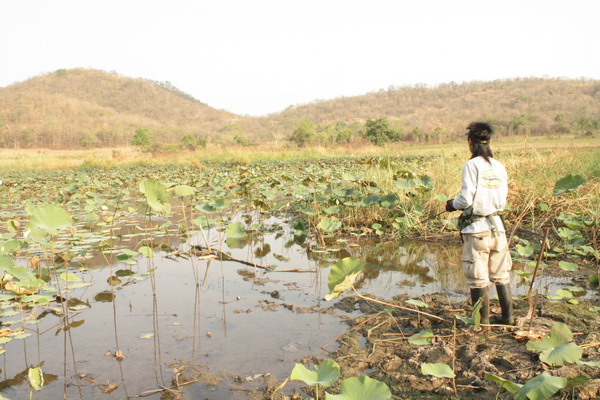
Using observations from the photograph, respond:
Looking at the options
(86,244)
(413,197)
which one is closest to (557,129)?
(413,197)

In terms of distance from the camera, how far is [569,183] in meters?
3.14

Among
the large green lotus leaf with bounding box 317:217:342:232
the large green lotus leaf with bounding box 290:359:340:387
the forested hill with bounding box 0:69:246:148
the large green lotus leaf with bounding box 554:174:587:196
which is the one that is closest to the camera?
the large green lotus leaf with bounding box 290:359:340:387

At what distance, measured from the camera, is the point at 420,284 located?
134 inches

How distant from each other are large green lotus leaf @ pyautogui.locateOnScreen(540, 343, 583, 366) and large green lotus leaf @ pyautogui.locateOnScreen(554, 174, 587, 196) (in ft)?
5.92

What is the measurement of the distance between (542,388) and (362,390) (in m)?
Answer: 0.58

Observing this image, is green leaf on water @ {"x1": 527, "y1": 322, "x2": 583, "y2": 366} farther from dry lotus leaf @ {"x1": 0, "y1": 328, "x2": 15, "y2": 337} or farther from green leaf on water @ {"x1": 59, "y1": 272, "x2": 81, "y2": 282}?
green leaf on water @ {"x1": 59, "y1": 272, "x2": 81, "y2": 282}

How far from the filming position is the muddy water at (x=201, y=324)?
2078 mm

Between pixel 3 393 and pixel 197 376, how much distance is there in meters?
0.88

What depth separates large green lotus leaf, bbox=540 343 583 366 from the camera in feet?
5.31

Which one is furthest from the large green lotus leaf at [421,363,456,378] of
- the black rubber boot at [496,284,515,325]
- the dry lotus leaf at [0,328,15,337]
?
the dry lotus leaf at [0,328,15,337]

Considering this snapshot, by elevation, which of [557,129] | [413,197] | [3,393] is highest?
[557,129]

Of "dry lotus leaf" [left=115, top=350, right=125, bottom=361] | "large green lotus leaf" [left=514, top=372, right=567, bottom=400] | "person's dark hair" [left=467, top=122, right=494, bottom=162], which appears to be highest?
"person's dark hair" [left=467, top=122, right=494, bottom=162]

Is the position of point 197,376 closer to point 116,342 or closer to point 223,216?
point 116,342

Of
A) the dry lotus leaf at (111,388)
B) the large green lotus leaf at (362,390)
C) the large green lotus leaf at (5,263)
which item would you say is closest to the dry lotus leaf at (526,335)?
the large green lotus leaf at (362,390)
